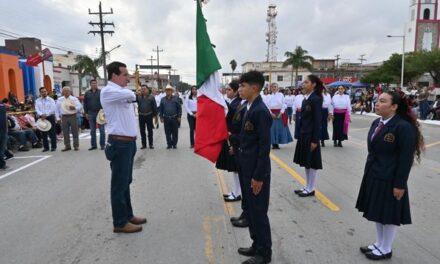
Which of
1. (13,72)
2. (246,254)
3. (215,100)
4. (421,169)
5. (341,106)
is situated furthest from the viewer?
(13,72)

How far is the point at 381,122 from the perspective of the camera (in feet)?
12.9

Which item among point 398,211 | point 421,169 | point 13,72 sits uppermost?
point 13,72

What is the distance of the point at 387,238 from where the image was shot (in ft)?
13.1

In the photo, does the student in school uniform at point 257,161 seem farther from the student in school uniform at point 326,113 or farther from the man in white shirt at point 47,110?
the man in white shirt at point 47,110

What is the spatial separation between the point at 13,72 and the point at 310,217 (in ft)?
96.4

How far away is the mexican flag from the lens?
495cm

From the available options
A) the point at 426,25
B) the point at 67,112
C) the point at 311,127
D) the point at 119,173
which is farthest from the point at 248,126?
the point at 426,25

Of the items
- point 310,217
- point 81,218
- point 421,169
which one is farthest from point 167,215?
point 421,169

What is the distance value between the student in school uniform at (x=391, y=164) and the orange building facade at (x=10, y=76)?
1097 inches

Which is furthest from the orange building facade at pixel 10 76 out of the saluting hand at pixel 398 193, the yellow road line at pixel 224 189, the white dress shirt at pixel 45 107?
the saluting hand at pixel 398 193

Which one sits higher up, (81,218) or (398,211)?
(398,211)

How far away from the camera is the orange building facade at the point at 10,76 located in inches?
1032

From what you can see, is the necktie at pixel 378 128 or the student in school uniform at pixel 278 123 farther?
the student in school uniform at pixel 278 123

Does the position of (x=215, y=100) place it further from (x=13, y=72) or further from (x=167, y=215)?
(x=13, y=72)
